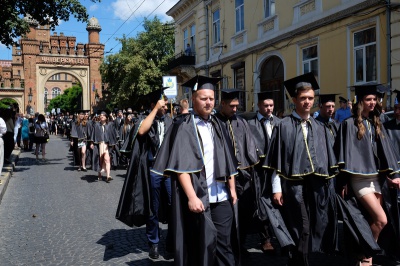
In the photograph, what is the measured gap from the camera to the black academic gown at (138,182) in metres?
5.51

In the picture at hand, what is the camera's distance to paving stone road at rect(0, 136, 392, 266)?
541cm

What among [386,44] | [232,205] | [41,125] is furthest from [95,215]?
[41,125]

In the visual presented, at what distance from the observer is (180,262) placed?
3.65 meters

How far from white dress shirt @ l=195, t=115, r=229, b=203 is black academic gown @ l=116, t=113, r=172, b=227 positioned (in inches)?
65.1

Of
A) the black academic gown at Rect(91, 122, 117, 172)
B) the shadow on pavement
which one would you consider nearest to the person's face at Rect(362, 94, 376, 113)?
the shadow on pavement

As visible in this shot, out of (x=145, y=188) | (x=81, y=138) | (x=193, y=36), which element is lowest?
(x=145, y=188)

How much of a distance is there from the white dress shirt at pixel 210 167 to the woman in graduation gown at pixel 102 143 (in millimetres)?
8607

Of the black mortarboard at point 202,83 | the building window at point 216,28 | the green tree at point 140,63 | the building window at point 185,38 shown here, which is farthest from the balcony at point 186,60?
the black mortarboard at point 202,83

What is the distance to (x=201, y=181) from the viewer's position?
3.75 m

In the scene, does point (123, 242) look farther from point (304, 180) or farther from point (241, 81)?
point (241, 81)

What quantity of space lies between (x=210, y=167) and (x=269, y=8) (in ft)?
→ 52.5

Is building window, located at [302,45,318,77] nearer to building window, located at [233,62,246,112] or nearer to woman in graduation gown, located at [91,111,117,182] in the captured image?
building window, located at [233,62,246,112]

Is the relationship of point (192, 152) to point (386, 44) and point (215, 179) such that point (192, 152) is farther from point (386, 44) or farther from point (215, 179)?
point (386, 44)

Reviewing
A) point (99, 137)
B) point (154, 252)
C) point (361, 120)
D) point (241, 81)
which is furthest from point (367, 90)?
point (241, 81)
